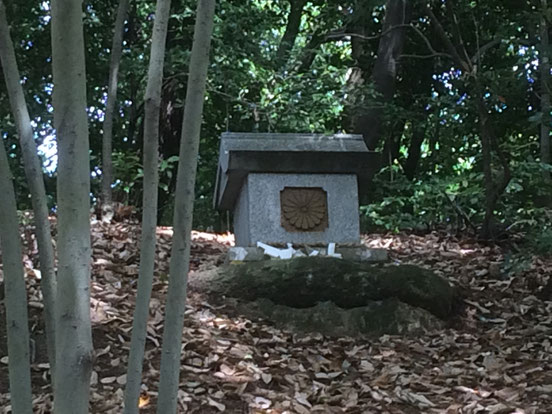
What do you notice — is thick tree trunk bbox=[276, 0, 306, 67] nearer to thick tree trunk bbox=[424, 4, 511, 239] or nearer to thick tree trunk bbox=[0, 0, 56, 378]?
thick tree trunk bbox=[424, 4, 511, 239]

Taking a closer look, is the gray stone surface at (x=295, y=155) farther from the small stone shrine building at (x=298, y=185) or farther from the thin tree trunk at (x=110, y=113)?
the thin tree trunk at (x=110, y=113)

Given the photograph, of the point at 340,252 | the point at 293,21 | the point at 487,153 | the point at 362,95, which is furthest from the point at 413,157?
the point at 340,252

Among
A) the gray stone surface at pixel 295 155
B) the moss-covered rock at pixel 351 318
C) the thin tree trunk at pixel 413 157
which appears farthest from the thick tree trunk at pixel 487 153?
the thin tree trunk at pixel 413 157

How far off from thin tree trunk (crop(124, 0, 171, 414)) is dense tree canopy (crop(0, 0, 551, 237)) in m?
4.81

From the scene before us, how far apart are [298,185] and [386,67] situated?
447 cm

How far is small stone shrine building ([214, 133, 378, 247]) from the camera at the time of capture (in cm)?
563

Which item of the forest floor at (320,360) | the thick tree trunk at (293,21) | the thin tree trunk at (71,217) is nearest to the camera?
the thin tree trunk at (71,217)

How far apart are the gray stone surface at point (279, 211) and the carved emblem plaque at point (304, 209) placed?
0.13 feet

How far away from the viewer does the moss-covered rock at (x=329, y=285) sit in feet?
15.6

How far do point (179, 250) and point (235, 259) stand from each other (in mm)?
3221

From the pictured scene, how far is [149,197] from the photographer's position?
2061 millimetres

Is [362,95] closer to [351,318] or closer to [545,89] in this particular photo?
[545,89]

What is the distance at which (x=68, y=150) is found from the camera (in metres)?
1.53

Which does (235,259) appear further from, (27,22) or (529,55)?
(27,22)
